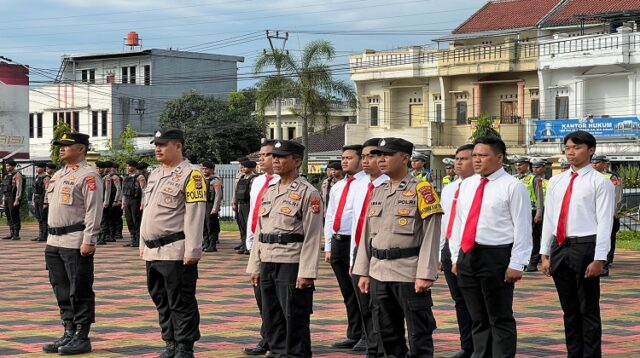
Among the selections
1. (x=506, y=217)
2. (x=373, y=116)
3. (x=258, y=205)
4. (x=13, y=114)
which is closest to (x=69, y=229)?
(x=258, y=205)

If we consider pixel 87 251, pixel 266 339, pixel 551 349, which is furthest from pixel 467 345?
pixel 87 251

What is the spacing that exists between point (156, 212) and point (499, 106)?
4159 cm

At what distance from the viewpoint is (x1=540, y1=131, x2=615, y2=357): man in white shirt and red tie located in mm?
8594

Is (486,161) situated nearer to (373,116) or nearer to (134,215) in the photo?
(134,215)

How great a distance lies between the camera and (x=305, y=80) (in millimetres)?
45188

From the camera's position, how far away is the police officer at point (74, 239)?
9.89 meters

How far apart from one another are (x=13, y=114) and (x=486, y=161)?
94.0 feet

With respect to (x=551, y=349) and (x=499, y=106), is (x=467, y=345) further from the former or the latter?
(x=499, y=106)

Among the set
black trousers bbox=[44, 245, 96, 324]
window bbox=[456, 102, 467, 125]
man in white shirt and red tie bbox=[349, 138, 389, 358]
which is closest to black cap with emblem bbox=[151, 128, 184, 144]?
black trousers bbox=[44, 245, 96, 324]

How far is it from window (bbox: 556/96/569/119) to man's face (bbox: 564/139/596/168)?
3807 centimetres

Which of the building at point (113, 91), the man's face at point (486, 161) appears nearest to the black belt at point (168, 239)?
the man's face at point (486, 161)

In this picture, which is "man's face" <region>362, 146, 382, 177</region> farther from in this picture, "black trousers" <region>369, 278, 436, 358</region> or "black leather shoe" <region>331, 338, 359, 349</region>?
"black leather shoe" <region>331, 338, 359, 349</region>

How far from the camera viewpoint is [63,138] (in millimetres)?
10312

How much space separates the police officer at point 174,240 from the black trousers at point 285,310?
0.63 meters
